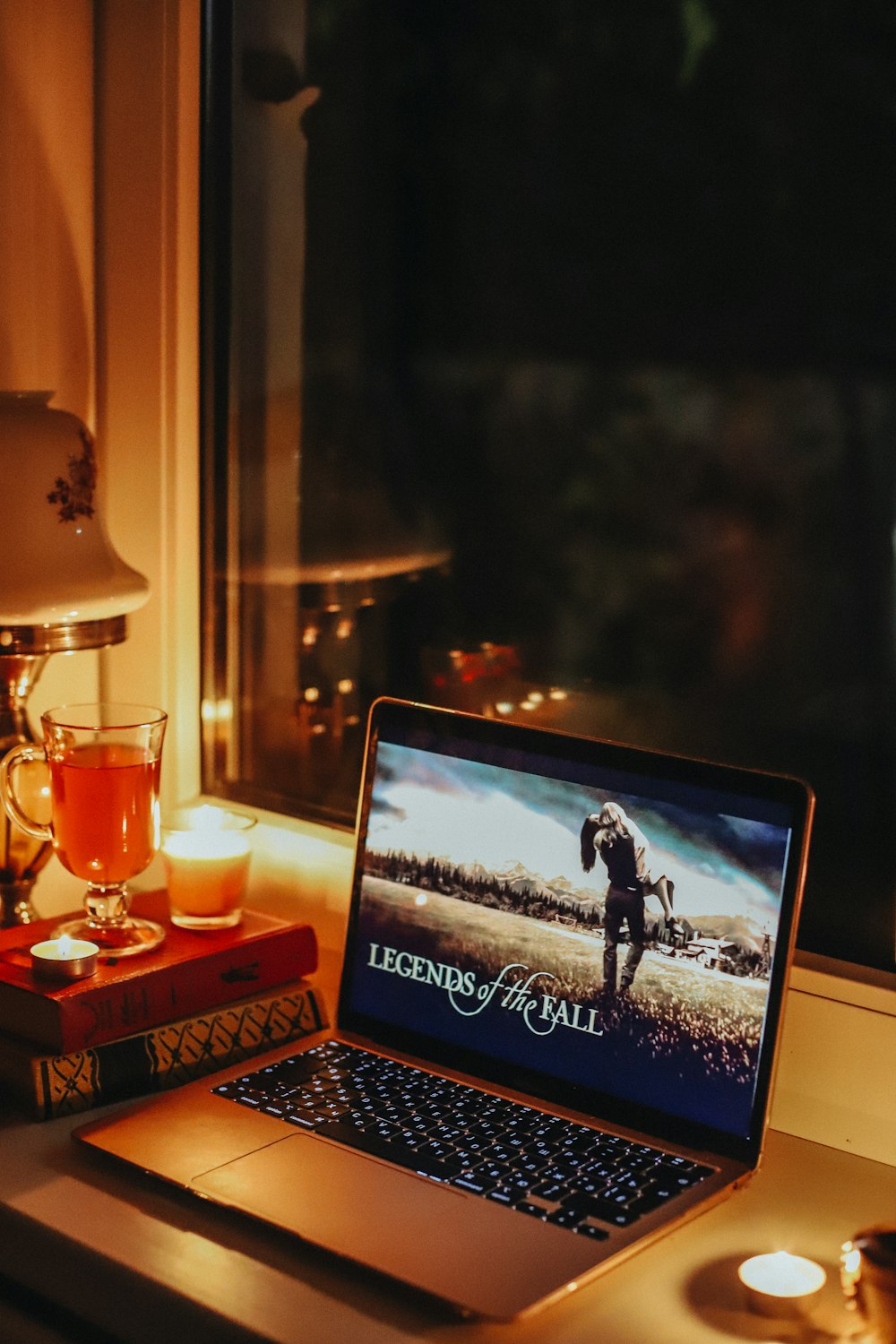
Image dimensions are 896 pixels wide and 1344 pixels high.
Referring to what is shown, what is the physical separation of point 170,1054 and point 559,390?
25.9 inches

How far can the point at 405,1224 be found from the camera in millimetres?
898

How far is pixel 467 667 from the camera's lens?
1.41 m

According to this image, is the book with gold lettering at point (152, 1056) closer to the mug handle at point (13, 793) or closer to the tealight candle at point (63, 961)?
the tealight candle at point (63, 961)

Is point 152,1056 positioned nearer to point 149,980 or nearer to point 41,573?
point 149,980

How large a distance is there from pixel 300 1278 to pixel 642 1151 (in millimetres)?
262

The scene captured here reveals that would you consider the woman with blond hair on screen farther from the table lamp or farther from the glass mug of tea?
the table lamp

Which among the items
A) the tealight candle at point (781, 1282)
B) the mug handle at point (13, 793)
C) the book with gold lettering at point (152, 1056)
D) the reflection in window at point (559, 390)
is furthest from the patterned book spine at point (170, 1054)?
the tealight candle at point (781, 1282)

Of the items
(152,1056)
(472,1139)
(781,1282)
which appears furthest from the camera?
(152,1056)

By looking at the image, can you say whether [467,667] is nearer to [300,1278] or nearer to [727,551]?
[727,551]

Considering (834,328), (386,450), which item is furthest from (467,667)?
(834,328)

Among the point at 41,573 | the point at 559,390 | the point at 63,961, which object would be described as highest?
the point at 559,390

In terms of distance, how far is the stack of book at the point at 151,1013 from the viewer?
108 centimetres

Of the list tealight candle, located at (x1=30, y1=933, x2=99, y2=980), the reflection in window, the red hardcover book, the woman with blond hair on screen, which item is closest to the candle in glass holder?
the red hardcover book

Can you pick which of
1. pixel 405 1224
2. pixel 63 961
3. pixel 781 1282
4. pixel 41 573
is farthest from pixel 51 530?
pixel 781 1282
